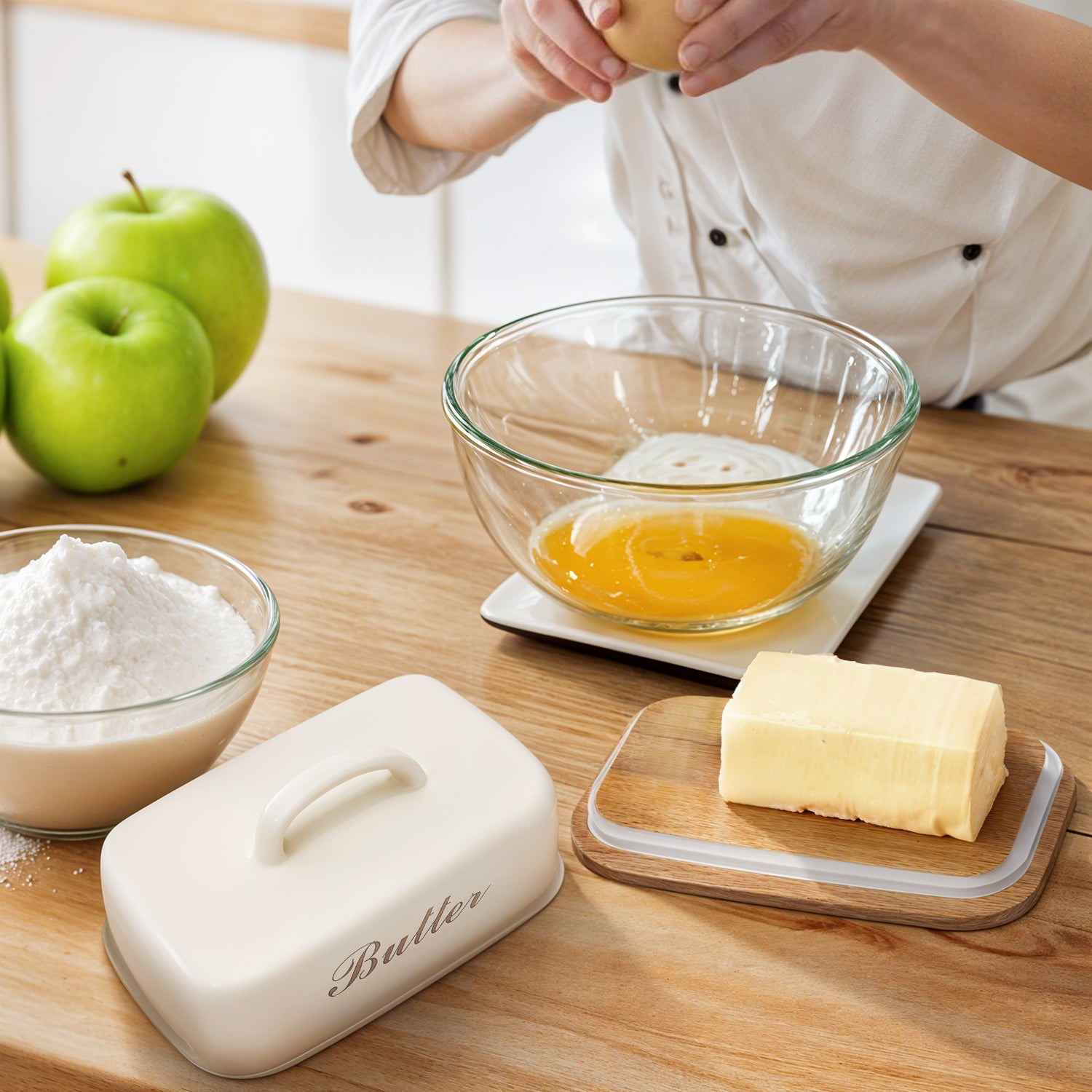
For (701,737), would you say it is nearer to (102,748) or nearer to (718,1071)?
(718,1071)

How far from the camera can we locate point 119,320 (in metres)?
0.92

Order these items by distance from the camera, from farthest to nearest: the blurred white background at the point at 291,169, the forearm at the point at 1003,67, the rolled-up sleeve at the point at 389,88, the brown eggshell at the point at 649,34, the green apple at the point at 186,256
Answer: the blurred white background at the point at 291,169, the rolled-up sleeve at the point at 389,88, the green apple at the point at 186,256, the forearm at the point at 1003,67, the brown eggshell at the point at 649,34

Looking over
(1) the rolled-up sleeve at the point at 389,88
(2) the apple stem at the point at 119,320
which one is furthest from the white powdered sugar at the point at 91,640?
(1) the rolled-up sleeve at the point at 389,88

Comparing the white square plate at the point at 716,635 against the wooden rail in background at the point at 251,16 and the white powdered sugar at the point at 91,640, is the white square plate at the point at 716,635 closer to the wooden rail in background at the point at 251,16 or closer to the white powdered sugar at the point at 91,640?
the white powdered sugar at the point at 91,640

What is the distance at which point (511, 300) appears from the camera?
2.48m

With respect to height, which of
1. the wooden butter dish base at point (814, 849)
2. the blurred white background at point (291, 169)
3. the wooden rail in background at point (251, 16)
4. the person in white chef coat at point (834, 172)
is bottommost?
the blurred white background at point (291, 169)

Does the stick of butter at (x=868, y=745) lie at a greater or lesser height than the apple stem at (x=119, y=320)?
lesser

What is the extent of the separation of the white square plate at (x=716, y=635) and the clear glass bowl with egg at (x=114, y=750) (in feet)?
0.59

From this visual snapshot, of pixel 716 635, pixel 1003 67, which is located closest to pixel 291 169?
pixel 1003 67

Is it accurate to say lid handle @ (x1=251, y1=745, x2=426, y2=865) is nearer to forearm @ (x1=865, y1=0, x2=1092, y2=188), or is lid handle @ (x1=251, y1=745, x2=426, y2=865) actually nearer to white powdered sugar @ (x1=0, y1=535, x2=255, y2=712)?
white powdered sugar @ (x1=0, y1=535, x2=255, y2=712)

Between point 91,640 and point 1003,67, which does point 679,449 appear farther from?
point 91,640

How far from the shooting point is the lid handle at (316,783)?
52 cm

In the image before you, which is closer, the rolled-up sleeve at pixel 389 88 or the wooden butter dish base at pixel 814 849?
the wooden butter dish base at pixel 814 849

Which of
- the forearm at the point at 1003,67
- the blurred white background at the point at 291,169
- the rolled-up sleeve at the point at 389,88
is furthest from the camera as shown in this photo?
the blurred white background at the point at 291,169
